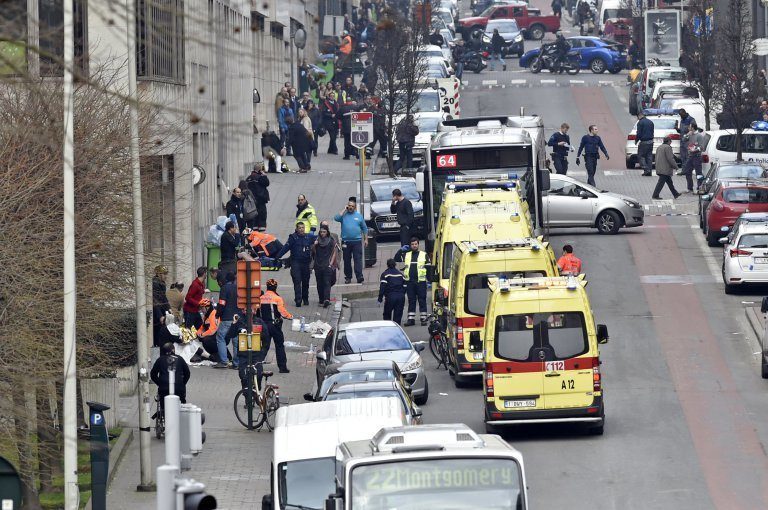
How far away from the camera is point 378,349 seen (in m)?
26.8

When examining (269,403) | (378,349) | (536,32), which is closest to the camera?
(269,403)

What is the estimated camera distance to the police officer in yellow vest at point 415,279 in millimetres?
32531

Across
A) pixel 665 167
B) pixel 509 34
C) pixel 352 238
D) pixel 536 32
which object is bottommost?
pixel 352 238

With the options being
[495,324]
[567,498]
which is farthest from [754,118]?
[567,498]

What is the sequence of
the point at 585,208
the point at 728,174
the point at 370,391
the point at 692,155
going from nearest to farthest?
1. the point at 370,391
2. the point at 585,208
3. the point at 728,174
4. the point at 692,155

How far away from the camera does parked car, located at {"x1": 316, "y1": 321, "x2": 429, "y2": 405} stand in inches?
1027

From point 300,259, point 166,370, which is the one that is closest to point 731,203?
point 300,259

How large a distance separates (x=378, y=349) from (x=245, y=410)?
2438 mm

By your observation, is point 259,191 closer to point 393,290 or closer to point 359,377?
point 393,290

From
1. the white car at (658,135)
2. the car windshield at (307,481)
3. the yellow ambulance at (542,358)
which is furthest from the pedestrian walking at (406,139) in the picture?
the car windshield at (307,481)

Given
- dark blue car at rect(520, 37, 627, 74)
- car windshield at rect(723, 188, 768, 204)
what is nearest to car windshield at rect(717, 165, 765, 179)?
car windshield at rect(723, 188, 768, 204)

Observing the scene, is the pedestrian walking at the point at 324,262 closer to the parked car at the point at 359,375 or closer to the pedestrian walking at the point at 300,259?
the pedestrian walking at the point at 300,259

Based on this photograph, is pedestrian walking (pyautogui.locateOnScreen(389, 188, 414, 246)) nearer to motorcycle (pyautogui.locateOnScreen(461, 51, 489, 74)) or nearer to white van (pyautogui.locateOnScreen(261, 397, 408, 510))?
white van (pyautogui.locateOnScreen(261, 397, 408, 510))

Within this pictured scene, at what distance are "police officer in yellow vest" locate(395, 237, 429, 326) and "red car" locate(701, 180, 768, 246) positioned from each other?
29.7ft
